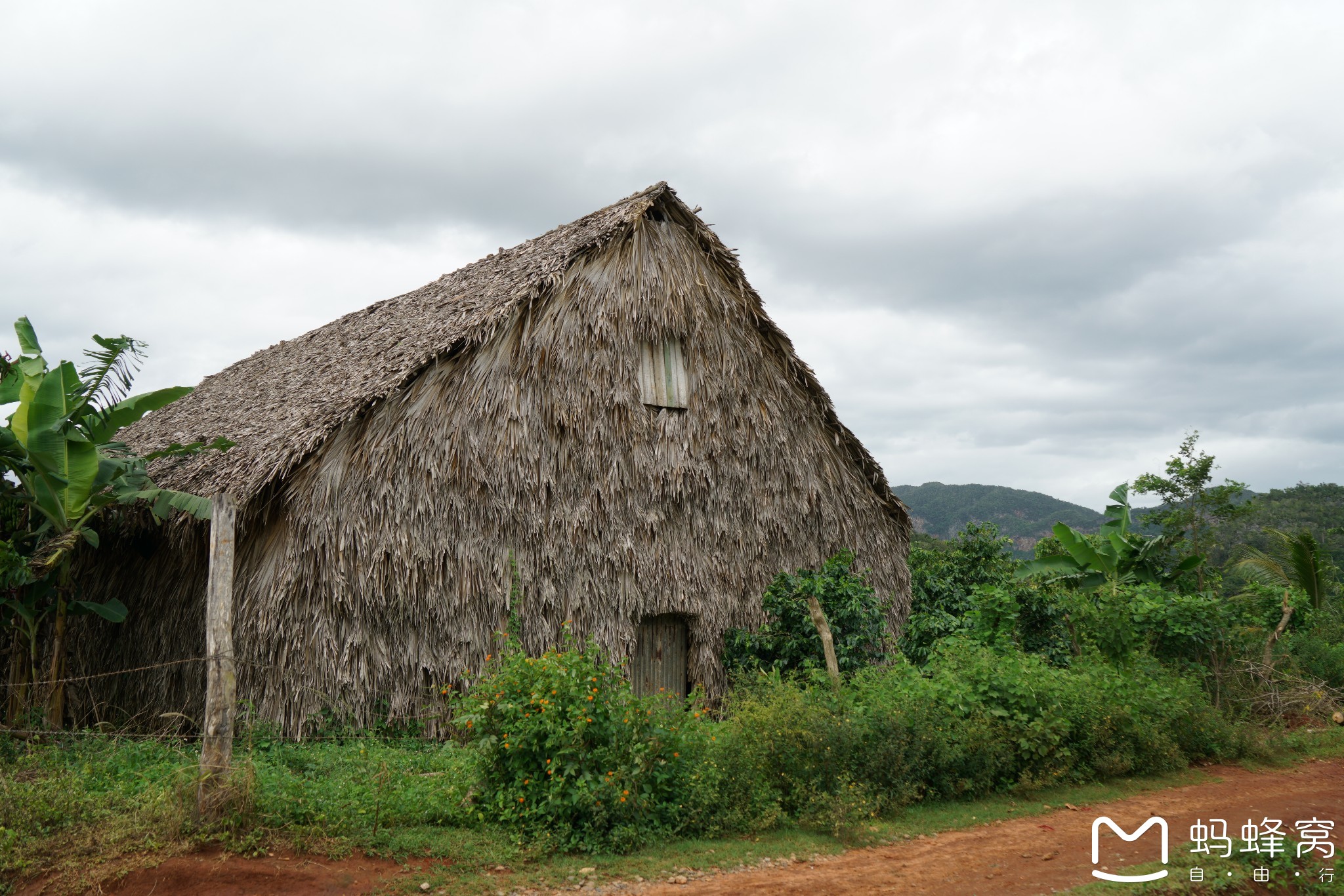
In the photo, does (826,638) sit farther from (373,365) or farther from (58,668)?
(58,668)

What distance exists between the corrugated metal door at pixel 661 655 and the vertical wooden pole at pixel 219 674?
18.7ft

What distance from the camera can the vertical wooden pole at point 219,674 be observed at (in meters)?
5.62

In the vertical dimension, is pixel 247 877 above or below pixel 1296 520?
below

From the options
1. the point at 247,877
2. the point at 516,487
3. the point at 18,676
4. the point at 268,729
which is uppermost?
the point at 516,487

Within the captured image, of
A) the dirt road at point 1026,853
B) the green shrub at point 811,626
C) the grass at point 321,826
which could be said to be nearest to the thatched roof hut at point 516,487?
the green shrub at point 811,626

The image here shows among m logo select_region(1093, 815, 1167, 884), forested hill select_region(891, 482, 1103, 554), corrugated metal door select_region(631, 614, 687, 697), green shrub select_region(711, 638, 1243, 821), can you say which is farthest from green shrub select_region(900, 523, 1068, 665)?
forested hill select_region(891, 482, 1103, 554)

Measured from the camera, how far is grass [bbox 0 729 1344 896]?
5.35m

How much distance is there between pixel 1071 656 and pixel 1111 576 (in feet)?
9.49

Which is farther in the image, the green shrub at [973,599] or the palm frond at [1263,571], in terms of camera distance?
the palm frond at [1263,571]

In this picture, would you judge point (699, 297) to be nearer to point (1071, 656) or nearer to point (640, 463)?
point (640, 463)

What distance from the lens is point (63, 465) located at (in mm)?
7711

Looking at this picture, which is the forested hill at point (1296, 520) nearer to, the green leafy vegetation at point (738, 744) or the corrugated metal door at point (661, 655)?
the green leafy vegetation at point (738, 744)

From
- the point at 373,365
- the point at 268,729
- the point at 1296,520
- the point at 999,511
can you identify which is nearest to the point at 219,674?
the point at 268,729

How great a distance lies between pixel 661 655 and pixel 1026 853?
5.59m
